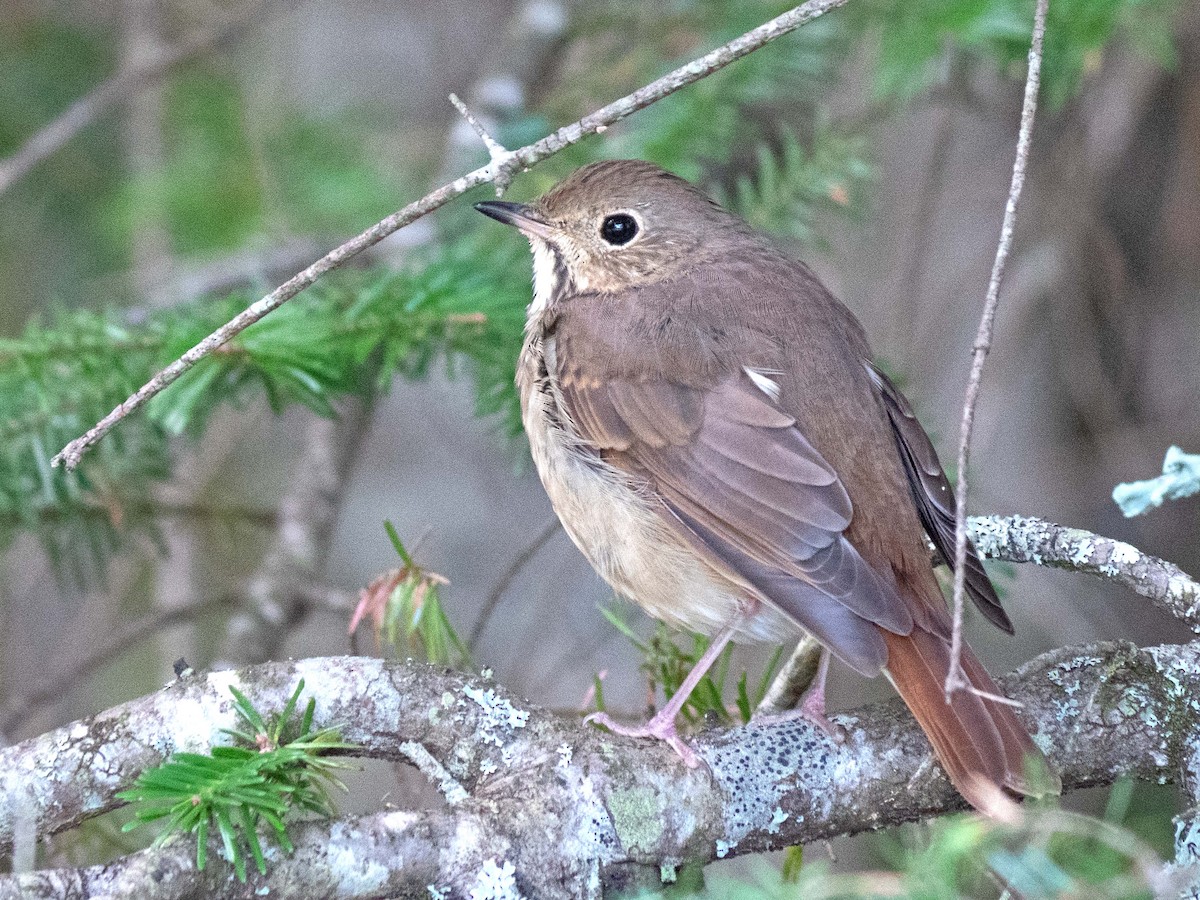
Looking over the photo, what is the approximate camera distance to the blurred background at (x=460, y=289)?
138 inches

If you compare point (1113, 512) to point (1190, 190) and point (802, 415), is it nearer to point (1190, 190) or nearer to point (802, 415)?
point (1190, 190)

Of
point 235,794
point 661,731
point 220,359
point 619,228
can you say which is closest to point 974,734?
point 661,731

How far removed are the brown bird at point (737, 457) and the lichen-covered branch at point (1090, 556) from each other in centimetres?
7

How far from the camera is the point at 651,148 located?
4172 millimetres

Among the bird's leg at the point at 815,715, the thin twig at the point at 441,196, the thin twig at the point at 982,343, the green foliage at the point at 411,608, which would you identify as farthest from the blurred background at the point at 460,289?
the thin twig at the point at 982,343

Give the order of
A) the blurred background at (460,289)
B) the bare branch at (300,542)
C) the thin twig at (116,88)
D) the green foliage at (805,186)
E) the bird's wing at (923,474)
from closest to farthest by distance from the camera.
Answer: the bird's wing at (923,474)
the blurred background at (460,289)
the green foliage at (805,186)
the bare branch at (300,542)
the thin twig at (116,88)

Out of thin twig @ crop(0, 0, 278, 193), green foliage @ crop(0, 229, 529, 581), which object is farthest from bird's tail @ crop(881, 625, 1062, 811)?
thin twig @ crop(0, 0, 278, 193)

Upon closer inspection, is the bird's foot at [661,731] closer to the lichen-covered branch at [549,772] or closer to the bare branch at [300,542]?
the lichen-covered branch at [549,772]

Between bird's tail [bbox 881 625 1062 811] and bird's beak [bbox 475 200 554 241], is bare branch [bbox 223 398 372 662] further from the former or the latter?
bird's tail [bbox 881 625 1062 811]

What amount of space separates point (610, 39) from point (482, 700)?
11.9 feet

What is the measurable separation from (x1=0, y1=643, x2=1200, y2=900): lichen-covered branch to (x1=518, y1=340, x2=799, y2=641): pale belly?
461 millimetres

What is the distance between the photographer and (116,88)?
4.70 m

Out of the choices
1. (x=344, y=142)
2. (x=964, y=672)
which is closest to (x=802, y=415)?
(x=964, y=672)

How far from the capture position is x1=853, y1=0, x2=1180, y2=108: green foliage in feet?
11.8
